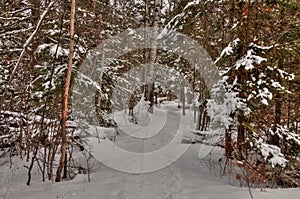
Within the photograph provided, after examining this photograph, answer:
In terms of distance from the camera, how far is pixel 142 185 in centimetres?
488

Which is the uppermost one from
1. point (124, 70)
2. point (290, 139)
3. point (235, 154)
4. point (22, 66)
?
point (124, 70)

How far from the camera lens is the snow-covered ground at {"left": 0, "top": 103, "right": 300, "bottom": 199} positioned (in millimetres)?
4430

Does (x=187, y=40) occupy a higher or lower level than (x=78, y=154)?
higher

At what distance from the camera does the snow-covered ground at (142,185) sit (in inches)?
174

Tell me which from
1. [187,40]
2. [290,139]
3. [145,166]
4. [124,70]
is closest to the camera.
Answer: [290,139]

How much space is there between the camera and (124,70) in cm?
1616

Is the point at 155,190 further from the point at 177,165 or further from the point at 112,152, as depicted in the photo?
the point at 112,152

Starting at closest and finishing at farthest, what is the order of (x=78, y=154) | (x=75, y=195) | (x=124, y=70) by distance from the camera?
1. (x=75, y=195)
2. (x=78, y=154)
3. (x=124, y=70)

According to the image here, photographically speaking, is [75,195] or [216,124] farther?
[216,124]

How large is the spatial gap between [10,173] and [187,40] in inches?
363

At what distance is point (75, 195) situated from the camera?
178 inches

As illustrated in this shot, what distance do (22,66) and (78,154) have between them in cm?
264

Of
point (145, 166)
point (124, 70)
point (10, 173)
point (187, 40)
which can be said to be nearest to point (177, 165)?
point (145, 166)

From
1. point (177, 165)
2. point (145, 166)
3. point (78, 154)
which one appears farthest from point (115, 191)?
point (78, 154)
